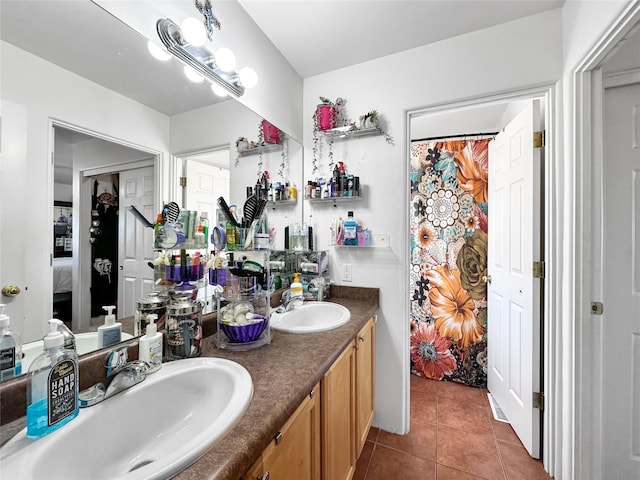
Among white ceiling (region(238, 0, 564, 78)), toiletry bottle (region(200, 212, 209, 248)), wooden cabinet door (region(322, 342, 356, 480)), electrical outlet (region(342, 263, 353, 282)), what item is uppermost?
white ceiling (region(238, 0, 564, 78))

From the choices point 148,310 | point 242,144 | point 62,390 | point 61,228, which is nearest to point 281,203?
point 242,144

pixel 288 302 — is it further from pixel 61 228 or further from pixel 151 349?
pixel 61 228

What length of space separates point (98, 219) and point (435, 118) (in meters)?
2.32

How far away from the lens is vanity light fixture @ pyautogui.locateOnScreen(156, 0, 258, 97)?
3.48ft

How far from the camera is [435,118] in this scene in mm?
2209

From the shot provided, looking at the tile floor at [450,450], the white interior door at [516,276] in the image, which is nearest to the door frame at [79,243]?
the tile floor at [450,450]

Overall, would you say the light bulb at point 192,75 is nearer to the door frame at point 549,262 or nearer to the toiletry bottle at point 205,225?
the toiletry bottle at point 205,225

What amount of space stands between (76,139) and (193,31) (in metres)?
0.65

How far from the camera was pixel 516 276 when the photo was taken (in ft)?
5.76

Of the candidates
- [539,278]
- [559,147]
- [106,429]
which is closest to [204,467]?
[106,429]

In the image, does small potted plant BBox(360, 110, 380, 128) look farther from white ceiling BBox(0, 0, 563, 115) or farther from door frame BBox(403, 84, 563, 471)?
door frame BBox(403, 84, 563, 471)

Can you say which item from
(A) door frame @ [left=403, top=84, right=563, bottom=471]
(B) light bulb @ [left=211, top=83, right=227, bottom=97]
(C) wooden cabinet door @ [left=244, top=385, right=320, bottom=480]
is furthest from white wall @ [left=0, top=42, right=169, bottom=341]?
(A) door frame @ [left=403, top=84, right=563, bottom=471]

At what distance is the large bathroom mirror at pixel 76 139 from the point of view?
68cm

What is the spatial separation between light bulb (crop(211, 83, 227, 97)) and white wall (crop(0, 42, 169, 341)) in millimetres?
564
